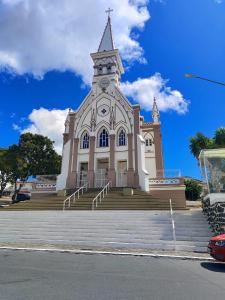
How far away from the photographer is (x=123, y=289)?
5.21 m

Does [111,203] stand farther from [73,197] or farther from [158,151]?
[158,151]

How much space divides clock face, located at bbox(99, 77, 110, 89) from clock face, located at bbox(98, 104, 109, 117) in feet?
9.19

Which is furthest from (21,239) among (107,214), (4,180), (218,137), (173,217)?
(4,180)

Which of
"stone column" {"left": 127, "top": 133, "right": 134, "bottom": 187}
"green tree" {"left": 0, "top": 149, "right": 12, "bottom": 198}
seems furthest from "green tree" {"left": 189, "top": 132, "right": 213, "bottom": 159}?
"green tree" {"left": 0, "top": 149, "right": 12, "bottom": 198}

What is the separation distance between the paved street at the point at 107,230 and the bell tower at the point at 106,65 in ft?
61.5

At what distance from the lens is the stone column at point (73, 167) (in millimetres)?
26005

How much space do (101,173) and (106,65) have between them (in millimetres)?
13800

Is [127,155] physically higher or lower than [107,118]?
lower

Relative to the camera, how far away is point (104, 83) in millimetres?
30516

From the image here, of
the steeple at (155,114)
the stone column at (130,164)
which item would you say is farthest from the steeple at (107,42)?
the stone column at (130,164)

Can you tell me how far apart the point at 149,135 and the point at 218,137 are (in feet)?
35.1

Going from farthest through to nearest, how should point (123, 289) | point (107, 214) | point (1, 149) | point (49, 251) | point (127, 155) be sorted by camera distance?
point (1, 149), point (127, 155), point (107, 214), point (49, 251), point (123, 289)

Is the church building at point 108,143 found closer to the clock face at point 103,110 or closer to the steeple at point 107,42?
the clock face at point 103,110

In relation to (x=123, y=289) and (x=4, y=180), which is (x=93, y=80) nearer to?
(x=4, y=180)
